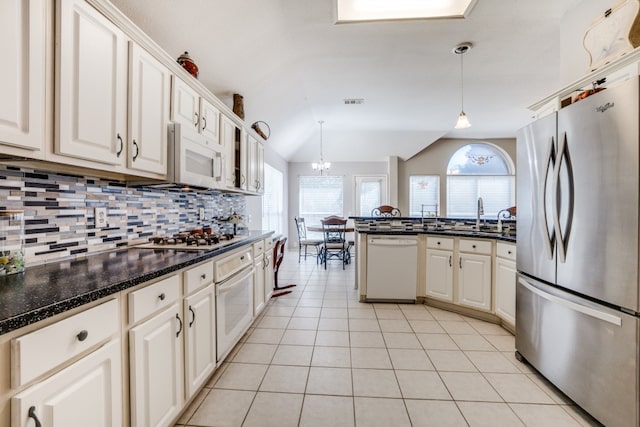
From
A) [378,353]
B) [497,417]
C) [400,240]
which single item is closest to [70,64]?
[378,353]

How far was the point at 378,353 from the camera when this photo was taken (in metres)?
2.18

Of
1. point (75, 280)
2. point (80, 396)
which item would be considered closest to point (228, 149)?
point (75, 280)

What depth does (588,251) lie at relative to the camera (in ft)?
4.81

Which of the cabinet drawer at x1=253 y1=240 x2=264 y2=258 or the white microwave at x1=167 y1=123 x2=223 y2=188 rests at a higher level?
the white microwave at x1=167 y1=123 x2=223 y2=188

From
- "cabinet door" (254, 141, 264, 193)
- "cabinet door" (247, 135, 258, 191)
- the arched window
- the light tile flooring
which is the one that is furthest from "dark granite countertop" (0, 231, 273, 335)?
the arched window

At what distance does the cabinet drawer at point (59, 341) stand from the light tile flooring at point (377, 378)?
865 mm

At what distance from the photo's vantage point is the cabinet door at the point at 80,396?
0.73m

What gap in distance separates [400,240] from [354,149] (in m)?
4.43

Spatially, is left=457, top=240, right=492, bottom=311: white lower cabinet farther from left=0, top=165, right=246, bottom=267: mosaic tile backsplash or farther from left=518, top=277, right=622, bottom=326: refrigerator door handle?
left=0, top=165, right=246, bottom=267: mosaic tile backsplash

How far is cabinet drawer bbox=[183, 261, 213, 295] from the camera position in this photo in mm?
1492

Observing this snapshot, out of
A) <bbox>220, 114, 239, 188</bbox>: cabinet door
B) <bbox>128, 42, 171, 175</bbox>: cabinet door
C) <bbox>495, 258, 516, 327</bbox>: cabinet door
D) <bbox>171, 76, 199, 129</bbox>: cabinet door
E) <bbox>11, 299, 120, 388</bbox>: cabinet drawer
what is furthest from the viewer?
<bbox>220, 114, 239, 188</bbox>: cabinet door

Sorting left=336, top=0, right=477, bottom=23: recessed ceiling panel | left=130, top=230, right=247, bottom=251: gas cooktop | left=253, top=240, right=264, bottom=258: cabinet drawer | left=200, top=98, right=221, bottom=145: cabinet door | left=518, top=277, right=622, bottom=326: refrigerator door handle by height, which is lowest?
left=518, top=277, right=622, bottom=326: refrigerator door handle

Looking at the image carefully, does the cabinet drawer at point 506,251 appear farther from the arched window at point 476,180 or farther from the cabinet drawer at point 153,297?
the arched window at point 476,180

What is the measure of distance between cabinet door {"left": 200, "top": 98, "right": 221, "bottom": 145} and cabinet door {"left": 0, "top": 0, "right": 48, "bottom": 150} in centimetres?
115
